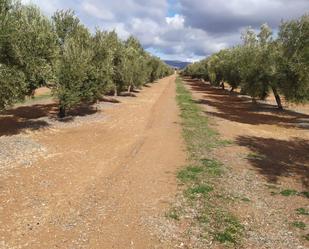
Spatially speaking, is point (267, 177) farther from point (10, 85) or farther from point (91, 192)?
point (10, 85)

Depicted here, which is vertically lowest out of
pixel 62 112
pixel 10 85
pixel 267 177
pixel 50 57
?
pixel 62 112

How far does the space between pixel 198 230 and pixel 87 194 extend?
4405mm

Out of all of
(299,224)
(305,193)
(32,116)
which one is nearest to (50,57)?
(32,116)

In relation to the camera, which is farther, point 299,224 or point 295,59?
point 295,59

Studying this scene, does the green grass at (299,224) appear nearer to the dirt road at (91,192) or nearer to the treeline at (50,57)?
the dirt road at (91,192)

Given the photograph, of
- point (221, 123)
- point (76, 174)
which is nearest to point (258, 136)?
point (221, 123)

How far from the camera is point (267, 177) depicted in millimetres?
15859

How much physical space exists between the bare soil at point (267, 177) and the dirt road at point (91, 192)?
2.46 m

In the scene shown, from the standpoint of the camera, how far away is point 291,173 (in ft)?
54.5

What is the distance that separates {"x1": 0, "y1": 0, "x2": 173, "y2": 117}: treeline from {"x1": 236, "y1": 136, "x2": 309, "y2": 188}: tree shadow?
1259 cm

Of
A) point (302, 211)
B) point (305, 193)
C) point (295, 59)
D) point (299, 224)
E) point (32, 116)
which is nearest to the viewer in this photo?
point (299, 224)

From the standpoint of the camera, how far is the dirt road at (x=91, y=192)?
1012 cm

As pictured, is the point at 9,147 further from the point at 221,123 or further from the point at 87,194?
the point at 221,123

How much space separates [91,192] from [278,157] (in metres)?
10.4
